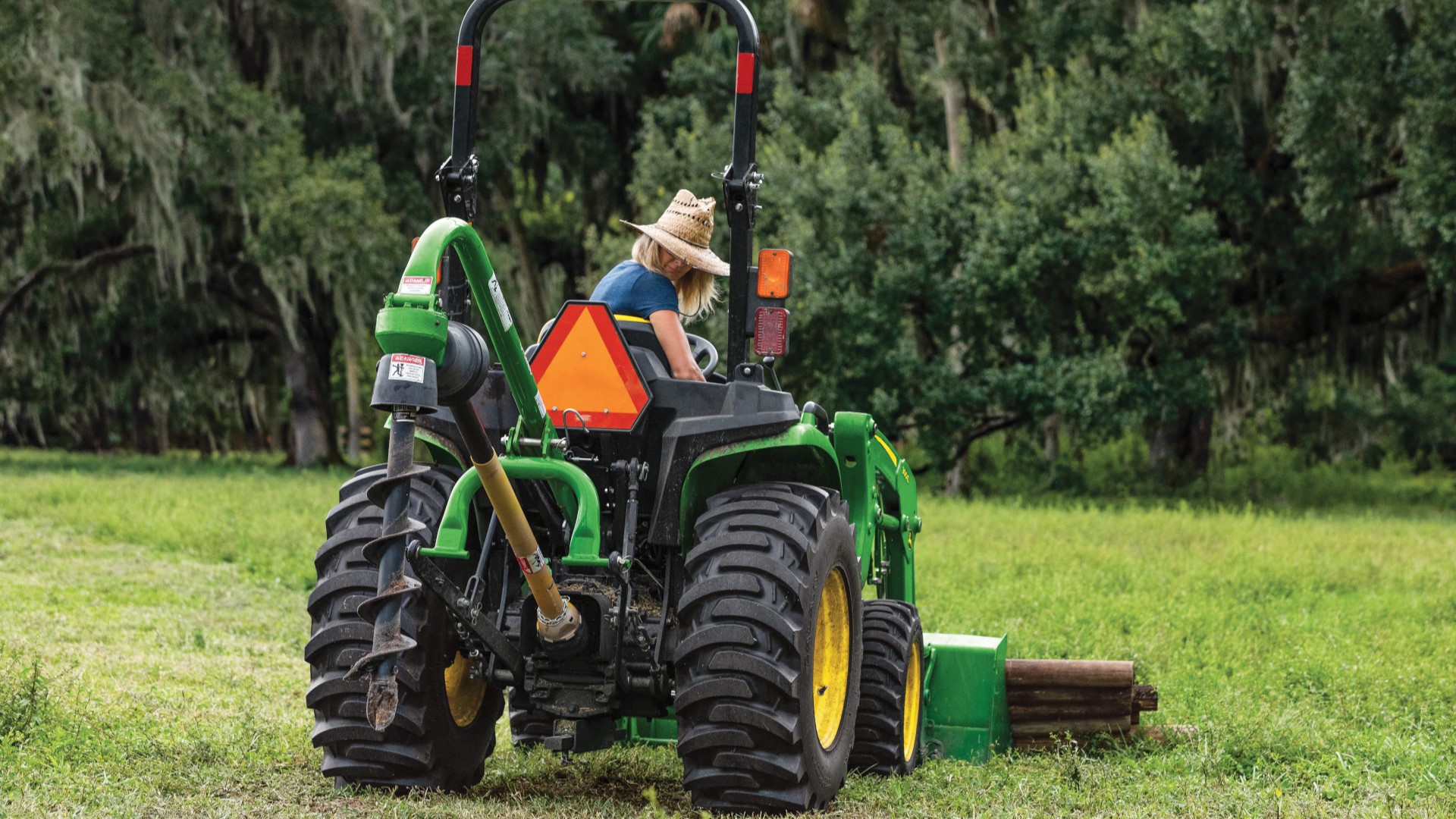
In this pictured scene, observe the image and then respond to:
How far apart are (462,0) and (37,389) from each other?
14.2 meters

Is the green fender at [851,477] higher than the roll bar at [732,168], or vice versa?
the roll bar at [732,168]

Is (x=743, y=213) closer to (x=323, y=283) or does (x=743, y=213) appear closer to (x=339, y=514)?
(x=339, y=514)

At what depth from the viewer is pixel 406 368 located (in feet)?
12.6

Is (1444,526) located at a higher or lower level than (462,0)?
lower

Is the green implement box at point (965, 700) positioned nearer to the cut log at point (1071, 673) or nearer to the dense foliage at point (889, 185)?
the cut log at point (1071, 673)

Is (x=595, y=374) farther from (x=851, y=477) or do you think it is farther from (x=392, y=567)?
(x=851, y=477)

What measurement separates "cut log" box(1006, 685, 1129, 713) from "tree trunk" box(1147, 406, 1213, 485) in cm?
1749

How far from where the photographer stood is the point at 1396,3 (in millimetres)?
18172

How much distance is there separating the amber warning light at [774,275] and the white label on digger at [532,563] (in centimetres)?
114

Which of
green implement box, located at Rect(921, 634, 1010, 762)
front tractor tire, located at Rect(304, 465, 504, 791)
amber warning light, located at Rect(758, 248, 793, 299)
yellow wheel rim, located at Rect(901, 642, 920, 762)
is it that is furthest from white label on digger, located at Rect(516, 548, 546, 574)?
green implement box, located at Rect(921, 634, 1010, 762)

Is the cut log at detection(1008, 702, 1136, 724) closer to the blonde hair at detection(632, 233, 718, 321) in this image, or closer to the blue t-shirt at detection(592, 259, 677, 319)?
the blonde hair at detection(632, 233, 718, 321)

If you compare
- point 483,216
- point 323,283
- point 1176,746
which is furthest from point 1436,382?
point 1176,746

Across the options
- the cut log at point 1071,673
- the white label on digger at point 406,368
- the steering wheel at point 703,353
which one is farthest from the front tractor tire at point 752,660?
the cut log at point 1071,673

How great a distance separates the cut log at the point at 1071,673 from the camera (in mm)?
6379
